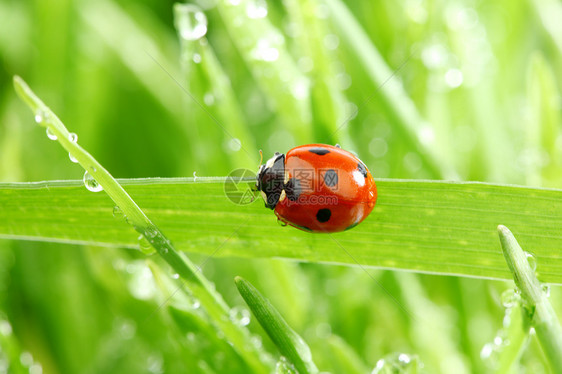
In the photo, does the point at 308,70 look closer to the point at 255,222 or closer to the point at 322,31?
the point at 322,31

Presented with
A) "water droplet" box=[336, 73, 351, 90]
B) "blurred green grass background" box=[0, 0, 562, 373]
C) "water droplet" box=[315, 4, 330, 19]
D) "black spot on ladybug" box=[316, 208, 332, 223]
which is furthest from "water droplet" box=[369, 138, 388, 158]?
"black spot on ladybug" box=[316, 208, 332, 223]

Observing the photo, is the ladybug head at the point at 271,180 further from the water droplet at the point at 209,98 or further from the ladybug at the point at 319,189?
the water droplet at the point at 209,98

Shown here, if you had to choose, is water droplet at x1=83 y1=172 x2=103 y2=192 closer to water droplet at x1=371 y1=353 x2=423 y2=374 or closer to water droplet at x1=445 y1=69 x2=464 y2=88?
water droplet at x1=371 y1=353 x2=423 y2=374

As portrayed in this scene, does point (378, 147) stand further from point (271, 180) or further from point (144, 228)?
point (144, 228)

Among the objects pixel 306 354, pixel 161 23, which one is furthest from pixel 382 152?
pixel 161 23

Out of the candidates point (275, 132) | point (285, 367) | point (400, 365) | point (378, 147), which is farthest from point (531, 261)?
point (275, 132)
